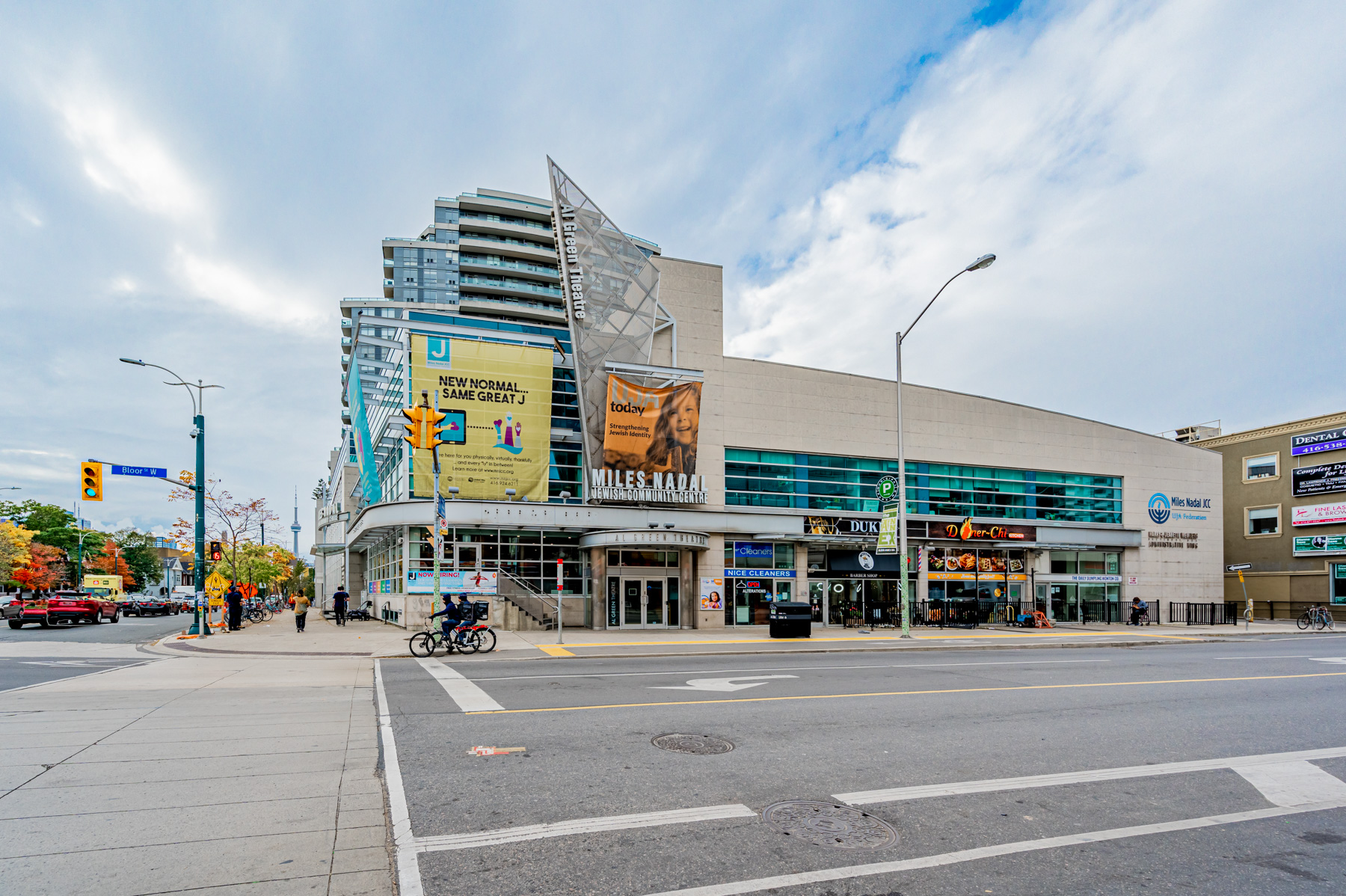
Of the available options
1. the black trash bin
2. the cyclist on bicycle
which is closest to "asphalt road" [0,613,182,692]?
the cyclist on bicycle

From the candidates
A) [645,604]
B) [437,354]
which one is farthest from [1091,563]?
[437,354]

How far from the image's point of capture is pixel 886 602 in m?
34.2

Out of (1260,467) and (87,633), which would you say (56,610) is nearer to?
(87,633)

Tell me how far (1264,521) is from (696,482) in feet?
123

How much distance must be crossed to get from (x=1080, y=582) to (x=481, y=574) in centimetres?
2994

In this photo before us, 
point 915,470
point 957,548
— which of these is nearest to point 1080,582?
point 957,548

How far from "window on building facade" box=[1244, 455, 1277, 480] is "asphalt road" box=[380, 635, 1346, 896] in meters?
40.9

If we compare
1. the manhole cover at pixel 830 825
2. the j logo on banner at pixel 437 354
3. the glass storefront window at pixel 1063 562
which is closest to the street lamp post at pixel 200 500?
the j logo on banner at pixel 437 354

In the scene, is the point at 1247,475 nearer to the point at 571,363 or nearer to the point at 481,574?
the point at 571,363

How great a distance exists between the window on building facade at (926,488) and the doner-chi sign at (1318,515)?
40.0ft

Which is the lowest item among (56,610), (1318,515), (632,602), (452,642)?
(56,610)

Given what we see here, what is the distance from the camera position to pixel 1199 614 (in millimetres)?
40656

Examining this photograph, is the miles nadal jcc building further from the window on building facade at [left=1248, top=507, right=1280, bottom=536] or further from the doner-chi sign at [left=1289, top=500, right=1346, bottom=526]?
the doner-chi sign at [left=1289, top=500, right=1346, bottom=526]

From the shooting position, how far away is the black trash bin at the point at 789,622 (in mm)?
25328
